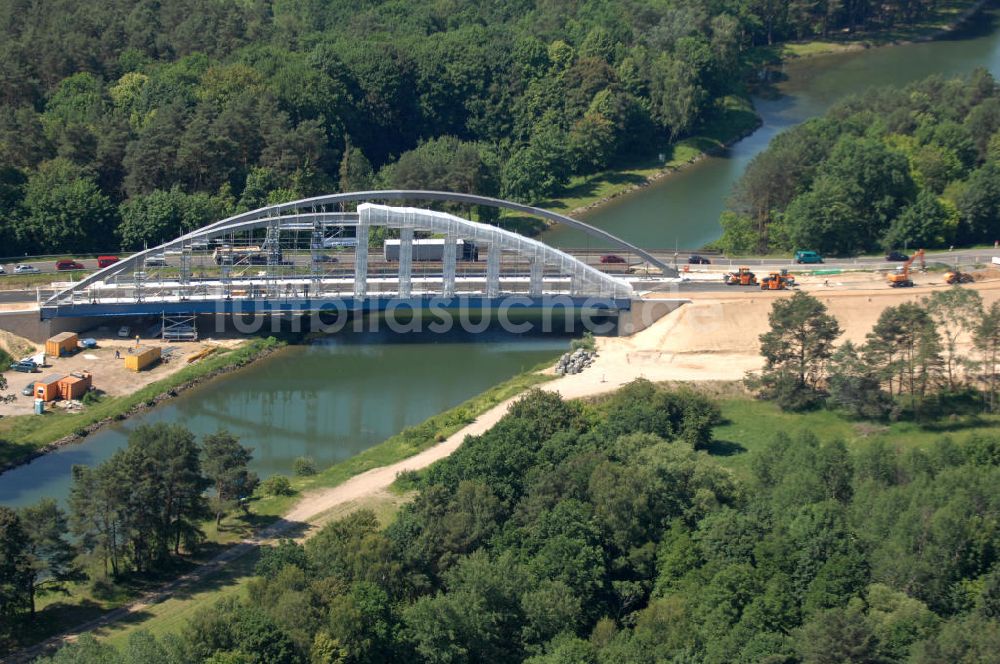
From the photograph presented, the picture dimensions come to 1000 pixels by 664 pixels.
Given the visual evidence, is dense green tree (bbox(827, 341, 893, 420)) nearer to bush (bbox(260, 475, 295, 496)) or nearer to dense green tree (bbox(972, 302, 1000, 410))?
dense green tree (bbox(972, 302, 1000, 410))

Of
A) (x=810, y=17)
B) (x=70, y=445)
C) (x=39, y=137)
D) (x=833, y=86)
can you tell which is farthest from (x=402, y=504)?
(x=810, y=17)

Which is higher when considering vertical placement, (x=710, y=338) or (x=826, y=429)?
(x=710, y=338)

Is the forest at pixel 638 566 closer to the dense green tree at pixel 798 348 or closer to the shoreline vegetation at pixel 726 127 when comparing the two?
the dense green tree at pixel 798 348

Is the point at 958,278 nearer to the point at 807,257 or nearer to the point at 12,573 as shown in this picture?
the point at 807,257

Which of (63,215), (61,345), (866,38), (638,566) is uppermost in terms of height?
(866,38)

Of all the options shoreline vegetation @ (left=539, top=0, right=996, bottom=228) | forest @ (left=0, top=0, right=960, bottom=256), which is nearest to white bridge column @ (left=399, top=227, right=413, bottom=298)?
forest @ (left=0, top=0, right=960, bottom=256)

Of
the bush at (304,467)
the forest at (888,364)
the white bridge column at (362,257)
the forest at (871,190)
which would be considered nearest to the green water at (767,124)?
the forest at (871,190)

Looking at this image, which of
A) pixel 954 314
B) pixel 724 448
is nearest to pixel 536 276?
pixel 724 448

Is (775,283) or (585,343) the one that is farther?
(775,283)
